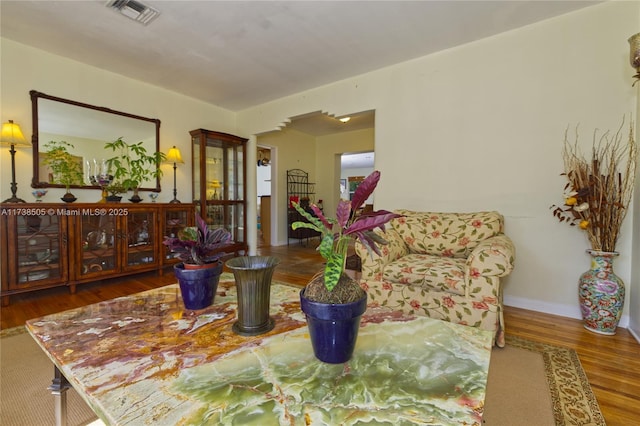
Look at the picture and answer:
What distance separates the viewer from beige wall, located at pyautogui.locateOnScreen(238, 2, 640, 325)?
2139 millimetres

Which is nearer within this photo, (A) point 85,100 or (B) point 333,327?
(B) point 333,327

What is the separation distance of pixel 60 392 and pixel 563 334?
2776 millimetres

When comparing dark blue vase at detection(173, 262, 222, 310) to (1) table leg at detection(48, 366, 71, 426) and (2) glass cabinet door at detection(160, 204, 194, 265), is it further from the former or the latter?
(2) glass cabinet door at detection(160, 204, 194, 265)

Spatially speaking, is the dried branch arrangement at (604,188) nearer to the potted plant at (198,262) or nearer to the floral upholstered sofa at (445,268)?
the floral upholstered sofa at (445,268)

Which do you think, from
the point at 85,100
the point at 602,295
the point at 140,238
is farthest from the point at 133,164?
the point at 602,295

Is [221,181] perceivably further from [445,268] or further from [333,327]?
[333,327]

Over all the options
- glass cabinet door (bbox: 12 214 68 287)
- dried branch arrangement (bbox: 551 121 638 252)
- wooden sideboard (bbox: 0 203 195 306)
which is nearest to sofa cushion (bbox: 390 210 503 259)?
dried branch arrangement (bbox: 551 121 638 252)

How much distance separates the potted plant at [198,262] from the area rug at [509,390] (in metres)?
0.66

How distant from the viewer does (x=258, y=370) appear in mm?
756

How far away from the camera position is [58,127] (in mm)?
2932

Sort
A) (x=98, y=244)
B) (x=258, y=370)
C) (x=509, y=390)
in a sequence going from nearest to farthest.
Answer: (x=258, y=370) < (x=509, y=390) < (x=98, y=244)

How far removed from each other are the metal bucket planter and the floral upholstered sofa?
1.27 m

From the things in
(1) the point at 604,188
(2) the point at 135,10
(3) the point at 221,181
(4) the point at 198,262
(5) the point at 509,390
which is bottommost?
(5) the point at 509,390

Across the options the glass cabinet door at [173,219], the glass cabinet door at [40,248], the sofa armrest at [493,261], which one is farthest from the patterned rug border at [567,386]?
the glass cabinet door at [40,248]
